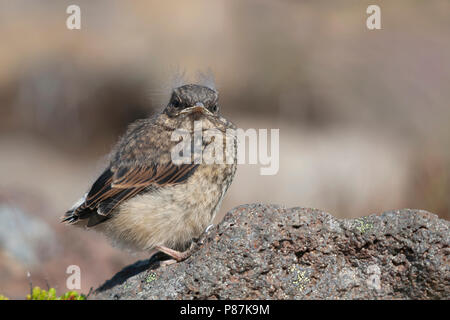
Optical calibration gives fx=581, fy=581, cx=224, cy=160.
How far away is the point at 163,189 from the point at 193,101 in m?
0.91

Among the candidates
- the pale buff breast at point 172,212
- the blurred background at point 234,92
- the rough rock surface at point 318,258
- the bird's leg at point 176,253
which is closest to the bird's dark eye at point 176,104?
the pale buff breast at point 172,212

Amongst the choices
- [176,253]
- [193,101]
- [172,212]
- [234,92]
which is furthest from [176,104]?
[234,92]

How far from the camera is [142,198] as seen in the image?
5.23 m

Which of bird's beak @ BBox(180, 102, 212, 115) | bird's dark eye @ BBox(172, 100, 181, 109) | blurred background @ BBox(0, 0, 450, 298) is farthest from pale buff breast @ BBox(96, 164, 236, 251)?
blurred background @ BBox(0, 0, 450, 298)

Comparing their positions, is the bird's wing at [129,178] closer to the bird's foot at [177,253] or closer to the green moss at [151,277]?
the bird's foot at [177,253]

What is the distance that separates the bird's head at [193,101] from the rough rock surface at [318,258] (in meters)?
1.48

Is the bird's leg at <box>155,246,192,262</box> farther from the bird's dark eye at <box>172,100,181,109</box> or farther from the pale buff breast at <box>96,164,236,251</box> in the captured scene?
the bird's dark eye at <box>172,100,181,109</box>

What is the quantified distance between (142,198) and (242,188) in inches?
216

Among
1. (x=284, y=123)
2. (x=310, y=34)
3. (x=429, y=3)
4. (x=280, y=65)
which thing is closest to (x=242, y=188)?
(x=284, y=123)

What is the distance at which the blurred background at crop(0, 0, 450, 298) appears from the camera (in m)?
11.3

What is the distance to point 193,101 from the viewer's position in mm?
5504

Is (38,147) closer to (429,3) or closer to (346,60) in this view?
(346,60)

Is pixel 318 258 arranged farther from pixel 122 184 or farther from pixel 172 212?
pixel 122 184
